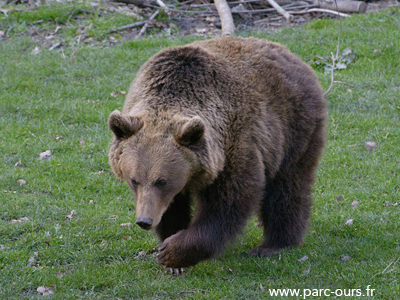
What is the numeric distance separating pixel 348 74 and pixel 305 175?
5.53m

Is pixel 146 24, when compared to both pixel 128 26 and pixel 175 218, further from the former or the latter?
pixel 175 218

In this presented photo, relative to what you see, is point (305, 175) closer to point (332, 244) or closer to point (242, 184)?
point (332, 244)

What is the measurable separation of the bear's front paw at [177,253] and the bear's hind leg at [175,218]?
49cm

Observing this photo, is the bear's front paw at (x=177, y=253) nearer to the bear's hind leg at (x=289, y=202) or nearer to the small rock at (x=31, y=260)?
the bear's hind leg at (x=289, y=202)

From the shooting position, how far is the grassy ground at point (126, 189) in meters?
6.15

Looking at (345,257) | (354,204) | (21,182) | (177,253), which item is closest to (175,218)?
(177,253)

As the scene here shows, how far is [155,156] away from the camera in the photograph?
5.60m

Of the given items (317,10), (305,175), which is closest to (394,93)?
(317,10)

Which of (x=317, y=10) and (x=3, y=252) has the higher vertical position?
(x=317, y=10)

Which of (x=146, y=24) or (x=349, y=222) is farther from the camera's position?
(x=146, y=24)

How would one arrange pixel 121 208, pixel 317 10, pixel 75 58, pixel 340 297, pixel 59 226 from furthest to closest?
pixel 317 10
pixel 75 58
pixel 121 208
pixel 59 226
pixel 340 297

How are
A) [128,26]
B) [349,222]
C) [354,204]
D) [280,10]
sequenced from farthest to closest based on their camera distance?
[280,10] → [128,26] → [354,204] → [349,222]

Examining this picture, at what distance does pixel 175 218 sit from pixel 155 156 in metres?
1.23

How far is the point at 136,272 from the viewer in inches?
251
